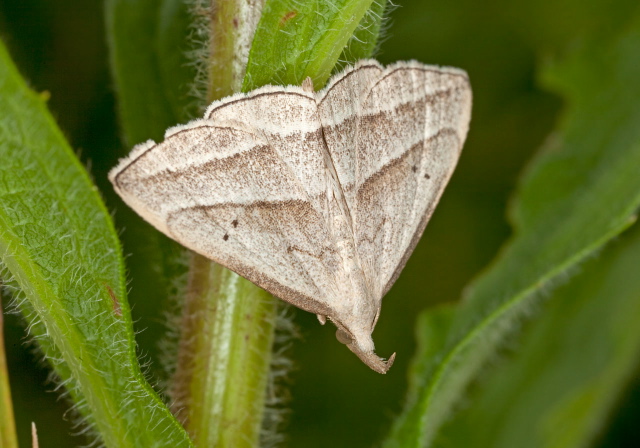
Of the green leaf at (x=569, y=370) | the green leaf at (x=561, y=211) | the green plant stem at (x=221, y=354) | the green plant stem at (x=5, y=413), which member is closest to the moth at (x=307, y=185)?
the green plant stem at (x=221, y=354)

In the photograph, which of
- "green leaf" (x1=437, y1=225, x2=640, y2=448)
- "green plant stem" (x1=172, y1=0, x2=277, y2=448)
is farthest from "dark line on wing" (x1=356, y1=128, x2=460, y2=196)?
"green leaf" (x1=437, y1=225, x2=640, y2=448)

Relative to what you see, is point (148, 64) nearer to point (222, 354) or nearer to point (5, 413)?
point (222, 354)

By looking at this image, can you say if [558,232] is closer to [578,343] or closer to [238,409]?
[578,343]

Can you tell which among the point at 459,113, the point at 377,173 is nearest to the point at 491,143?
the point at 459,113

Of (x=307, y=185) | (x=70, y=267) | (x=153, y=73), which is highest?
(x=307, y=185)

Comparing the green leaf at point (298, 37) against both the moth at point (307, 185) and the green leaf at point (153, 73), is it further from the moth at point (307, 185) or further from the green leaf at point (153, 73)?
the green leaf at point (153, 73)

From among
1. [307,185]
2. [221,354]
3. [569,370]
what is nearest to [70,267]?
[221,354]
